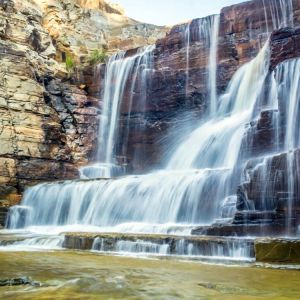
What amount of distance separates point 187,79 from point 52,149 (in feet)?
28.1

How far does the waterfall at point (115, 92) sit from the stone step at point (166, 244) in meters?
13.9

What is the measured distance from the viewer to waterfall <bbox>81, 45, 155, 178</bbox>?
26859mm

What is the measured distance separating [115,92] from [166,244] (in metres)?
18.0

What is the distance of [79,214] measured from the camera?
1862 cm

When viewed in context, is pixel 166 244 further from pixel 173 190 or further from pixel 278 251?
pixel 173 190

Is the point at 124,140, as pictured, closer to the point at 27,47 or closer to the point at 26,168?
the point at 26,168

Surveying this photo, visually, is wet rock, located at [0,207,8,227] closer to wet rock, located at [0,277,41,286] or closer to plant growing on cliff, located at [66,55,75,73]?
plant growing on cliff, located at [66,55,75,73]

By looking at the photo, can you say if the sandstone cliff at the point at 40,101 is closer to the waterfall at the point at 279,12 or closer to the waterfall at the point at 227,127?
the waterfall at the point at 227,127

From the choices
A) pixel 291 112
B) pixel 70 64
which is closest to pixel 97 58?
pixel 70 64

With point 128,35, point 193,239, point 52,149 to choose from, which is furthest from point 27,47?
point 193,239

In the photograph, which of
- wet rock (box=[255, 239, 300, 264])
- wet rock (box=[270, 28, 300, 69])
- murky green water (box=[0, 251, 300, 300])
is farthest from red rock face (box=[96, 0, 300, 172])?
murky green water (box=[0, 251, 300, 300])

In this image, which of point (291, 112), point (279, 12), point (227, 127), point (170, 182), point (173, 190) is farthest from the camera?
point (279, 12)

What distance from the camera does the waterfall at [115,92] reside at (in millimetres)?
26859

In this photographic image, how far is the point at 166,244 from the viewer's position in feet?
35.7
